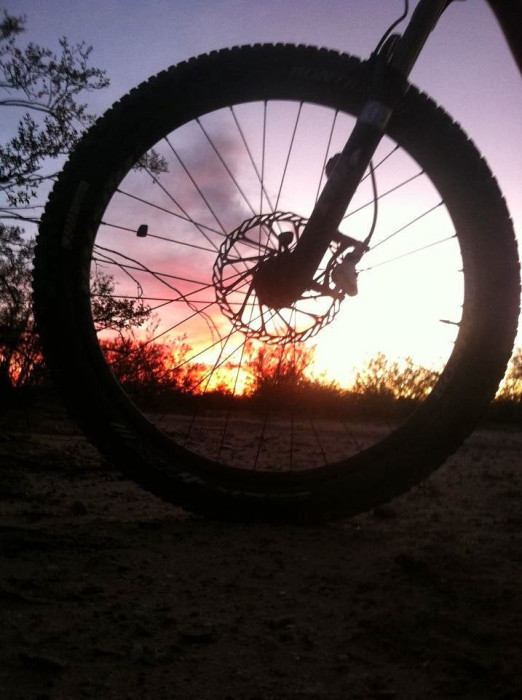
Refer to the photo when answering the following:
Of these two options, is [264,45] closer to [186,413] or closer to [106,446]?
[106,446]

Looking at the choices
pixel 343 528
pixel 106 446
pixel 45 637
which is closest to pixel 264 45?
pixel 106 446

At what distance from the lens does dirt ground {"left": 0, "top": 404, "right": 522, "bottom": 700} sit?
997 millimetres

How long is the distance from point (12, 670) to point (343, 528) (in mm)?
1099

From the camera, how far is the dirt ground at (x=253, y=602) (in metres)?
1.00

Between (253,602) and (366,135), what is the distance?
1.37 m

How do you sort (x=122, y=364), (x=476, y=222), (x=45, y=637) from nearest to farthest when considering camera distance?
(x=45, y=637) → (x=476, y=222) → (x=122, y=364)

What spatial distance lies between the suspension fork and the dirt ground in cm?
88

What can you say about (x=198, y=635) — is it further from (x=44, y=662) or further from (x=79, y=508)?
(x=79, y=508)

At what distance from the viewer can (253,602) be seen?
1.33 m

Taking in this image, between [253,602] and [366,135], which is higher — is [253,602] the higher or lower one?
the lower one

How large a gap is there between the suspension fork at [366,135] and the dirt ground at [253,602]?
877 mm

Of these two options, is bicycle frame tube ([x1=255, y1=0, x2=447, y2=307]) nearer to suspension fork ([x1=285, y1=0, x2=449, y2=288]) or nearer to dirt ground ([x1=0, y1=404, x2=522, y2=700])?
suspension fork ([x1=285, y1=0, x2=449, y2=288])

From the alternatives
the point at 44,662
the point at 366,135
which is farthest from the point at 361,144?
the point at 44,662

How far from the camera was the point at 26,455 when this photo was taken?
2.75m
